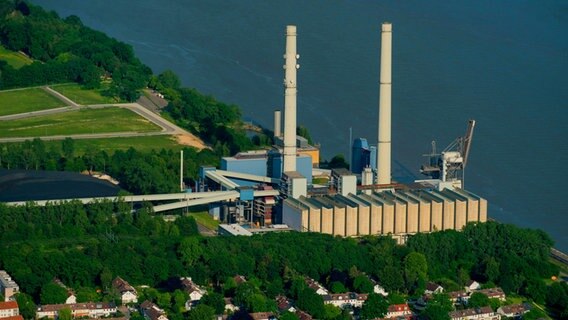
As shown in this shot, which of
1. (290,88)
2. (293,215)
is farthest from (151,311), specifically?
(290,88)

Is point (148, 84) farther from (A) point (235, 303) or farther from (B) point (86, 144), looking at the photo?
(A) point (235, 303)

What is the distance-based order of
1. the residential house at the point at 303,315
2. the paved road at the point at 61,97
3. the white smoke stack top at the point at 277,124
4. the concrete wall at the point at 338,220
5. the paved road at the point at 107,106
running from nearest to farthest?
the residential house at the point at 303,315 < the concrete wall at the point at 338,220 < the white smoke stack top at the point at 277,124 < the paved road at the point at 107,106 < the paved road at the point at 61,97

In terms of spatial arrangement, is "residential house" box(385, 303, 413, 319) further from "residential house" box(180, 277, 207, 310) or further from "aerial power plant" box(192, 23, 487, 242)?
"aerial power plant" box(192, 23, 487, 242)

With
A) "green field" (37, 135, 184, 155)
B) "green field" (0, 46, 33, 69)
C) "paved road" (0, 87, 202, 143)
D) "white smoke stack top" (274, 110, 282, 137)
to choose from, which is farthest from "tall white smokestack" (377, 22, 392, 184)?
"green field" (0, 46, 33, 69)

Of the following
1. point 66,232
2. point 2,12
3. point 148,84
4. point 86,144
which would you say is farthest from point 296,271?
point 2,12

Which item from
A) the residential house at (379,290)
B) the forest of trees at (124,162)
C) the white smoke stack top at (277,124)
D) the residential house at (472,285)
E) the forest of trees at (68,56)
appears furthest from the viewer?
the forest of trees at (68,56)

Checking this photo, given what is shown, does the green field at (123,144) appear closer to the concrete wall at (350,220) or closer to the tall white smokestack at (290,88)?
the tall white smokestack at (290,88)

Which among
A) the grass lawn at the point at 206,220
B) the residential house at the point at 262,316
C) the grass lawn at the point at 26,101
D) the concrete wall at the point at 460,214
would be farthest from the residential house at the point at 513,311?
the grass lawn at the point at 26,101
